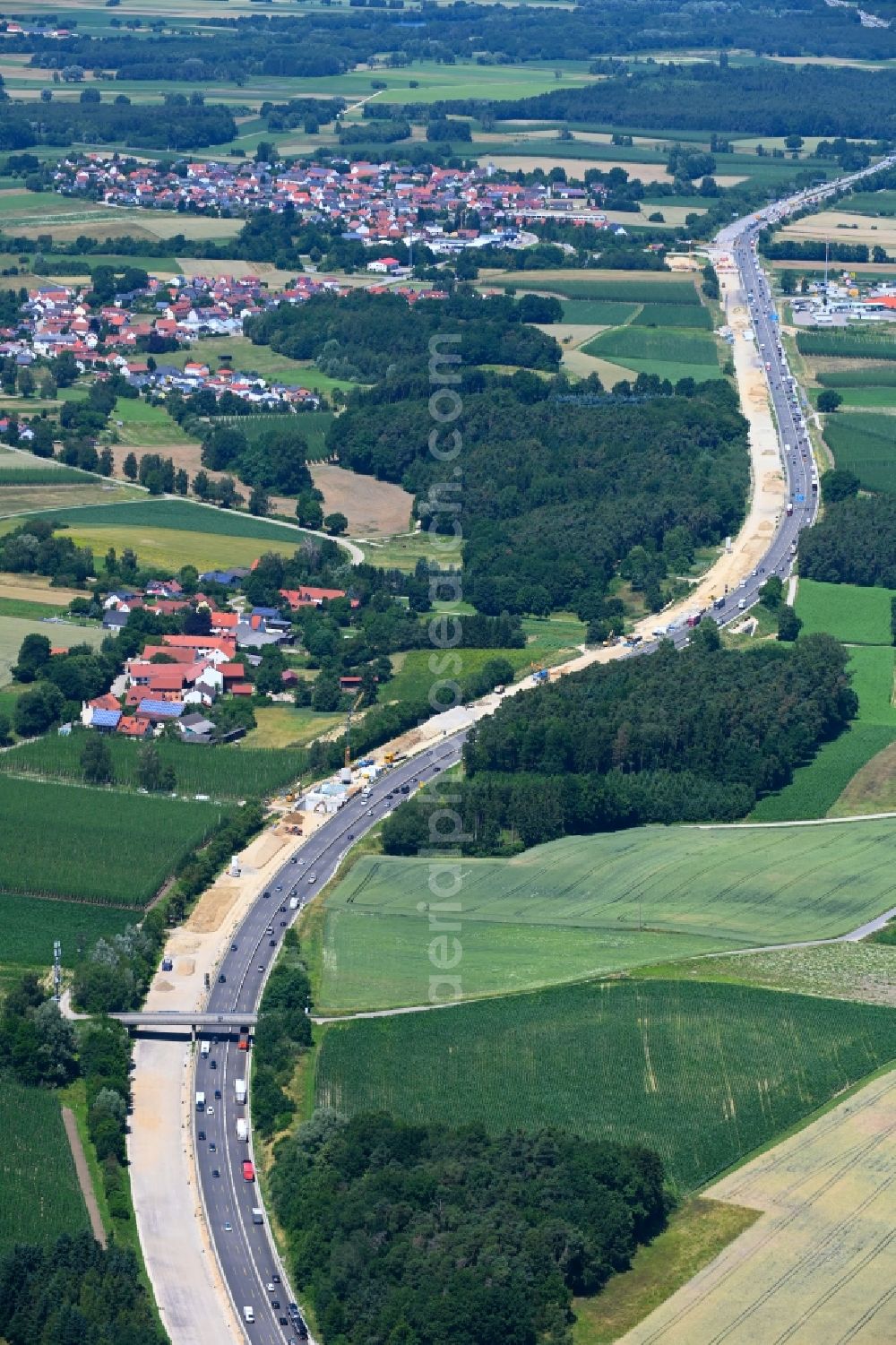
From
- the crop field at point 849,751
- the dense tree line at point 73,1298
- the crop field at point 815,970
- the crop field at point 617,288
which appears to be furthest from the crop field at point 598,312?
the dense tree line at point 73,1298

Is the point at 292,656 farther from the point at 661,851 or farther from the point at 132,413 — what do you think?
the point at 132,413

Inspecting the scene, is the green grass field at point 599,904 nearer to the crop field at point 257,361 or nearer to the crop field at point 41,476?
the crop field at point 41,476

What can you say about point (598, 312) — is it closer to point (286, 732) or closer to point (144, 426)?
point (144, 426)

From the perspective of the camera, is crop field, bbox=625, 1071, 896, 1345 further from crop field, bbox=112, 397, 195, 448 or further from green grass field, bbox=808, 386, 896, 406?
green grass field, bbox=808, 386, 896, 406

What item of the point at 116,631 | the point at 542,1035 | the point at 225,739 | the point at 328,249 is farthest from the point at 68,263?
the point at 542,1035

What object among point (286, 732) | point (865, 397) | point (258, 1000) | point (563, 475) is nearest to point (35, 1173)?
point (258, 1000)

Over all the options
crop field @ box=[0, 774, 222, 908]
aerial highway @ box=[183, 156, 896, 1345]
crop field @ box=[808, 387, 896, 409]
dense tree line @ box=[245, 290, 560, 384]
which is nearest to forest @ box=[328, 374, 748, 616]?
aerial highway @ box=[183, 156, 896, 1345]

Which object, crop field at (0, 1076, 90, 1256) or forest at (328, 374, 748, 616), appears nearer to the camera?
crop field at (0, 1076, 90, 1256)
